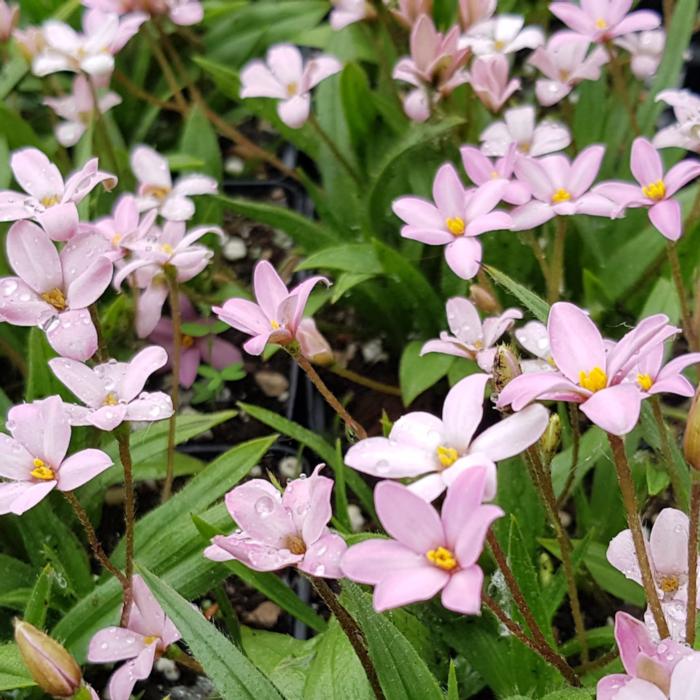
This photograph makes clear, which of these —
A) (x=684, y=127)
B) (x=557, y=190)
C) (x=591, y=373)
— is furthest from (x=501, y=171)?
(x=591, y=373)

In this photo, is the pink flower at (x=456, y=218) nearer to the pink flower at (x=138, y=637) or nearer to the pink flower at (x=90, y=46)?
the pink flower at (x=138, y=637)

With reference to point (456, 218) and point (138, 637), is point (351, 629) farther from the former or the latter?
point (456, 218)

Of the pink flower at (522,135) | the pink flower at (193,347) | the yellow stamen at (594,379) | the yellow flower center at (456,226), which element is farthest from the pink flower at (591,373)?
the pink flower at (193,347)

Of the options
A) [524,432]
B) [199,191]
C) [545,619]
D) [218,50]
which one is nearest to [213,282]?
[199,191]

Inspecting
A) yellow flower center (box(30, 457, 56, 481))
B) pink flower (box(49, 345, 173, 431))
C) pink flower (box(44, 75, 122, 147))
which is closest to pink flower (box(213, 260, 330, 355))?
pink flower (box(49, 345, 173, 431))

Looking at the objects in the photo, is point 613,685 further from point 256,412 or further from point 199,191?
point 199,191

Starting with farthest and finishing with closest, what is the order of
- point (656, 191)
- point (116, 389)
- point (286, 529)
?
point (656, 191) < point (116, 389) < point (286, 529)

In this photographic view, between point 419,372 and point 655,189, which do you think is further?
point 419,372
